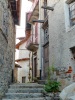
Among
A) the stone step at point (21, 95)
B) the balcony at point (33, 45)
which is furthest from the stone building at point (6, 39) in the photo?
the balcony at point (33, 45)

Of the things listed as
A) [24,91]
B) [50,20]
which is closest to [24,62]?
[50,20]

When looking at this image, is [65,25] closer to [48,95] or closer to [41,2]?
[48,95]

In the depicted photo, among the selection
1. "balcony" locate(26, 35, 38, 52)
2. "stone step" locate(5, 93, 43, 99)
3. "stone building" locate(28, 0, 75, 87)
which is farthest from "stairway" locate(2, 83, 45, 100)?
"balcony" locate(26, 35, 38, 52)

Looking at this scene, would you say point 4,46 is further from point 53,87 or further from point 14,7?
point 14,7

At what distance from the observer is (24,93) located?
9797mm

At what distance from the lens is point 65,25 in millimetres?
10266

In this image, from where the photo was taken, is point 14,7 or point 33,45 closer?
point 14,7

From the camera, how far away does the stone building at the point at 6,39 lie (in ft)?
27.9

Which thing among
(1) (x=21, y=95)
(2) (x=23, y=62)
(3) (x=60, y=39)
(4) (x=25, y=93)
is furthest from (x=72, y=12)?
(2) (x=23, y=62)

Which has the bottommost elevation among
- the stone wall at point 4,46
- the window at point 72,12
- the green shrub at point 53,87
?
the green shrub at point 53,87

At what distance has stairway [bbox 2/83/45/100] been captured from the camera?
9.41m

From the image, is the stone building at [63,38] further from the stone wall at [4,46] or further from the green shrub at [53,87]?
the stone wall at [4,46]

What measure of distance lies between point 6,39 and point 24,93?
8.91 feet

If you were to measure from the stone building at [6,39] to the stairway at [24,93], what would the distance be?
39cm
